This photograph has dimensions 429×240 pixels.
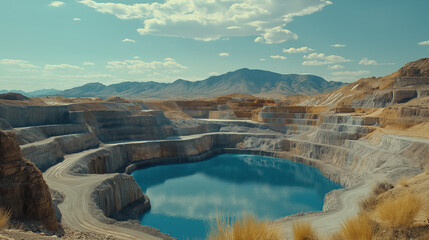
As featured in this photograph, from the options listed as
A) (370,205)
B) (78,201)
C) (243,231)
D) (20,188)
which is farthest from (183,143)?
(243,231)

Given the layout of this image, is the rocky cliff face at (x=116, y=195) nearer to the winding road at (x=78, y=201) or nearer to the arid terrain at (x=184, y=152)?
the arid terrain at (x=184, y=152)

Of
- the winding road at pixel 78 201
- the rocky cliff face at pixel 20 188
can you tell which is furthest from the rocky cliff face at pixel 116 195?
the rocky cliff face at pixel 20 188

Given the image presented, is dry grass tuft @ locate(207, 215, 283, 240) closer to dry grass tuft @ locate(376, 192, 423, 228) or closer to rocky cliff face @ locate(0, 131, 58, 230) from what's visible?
dry grass tuft @ locate(376, 192, 423, 228)

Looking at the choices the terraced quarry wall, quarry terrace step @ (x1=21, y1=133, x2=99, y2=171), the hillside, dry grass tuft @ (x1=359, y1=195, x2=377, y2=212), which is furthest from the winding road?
the hillside

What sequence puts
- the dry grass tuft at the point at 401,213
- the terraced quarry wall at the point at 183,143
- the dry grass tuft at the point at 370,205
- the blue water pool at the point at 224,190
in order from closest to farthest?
→ the dry grass tuft at the point at 401,213 < the dry grass tuft at the point at 370,205 < the blue water pool at the point at 224,190 < the terraced quarry wall at the point at 183,143

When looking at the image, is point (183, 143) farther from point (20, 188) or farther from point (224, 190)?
point (20, 188)

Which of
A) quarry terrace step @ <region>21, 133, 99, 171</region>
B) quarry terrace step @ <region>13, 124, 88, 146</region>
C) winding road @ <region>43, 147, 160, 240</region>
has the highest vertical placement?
quarry terrace step @ <region>13, 124, 88, 146</region>
